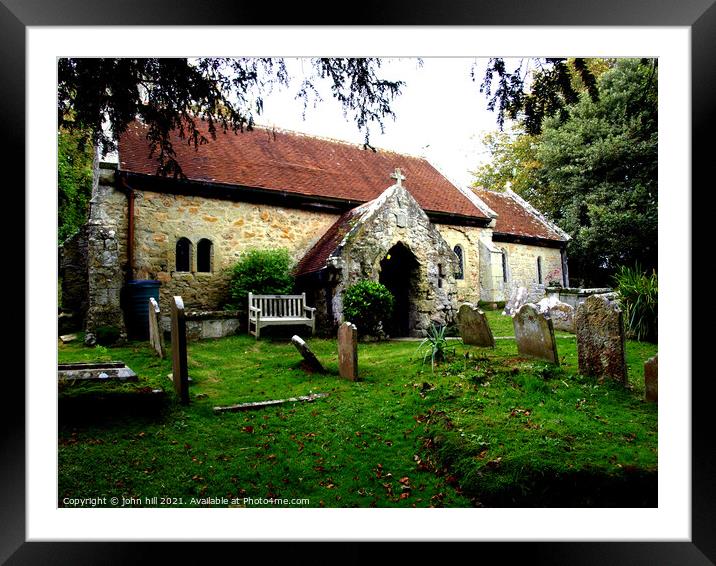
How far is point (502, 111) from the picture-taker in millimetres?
3648

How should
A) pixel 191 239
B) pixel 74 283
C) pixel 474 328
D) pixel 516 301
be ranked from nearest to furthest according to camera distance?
1. pixel 74 283
2. pixel 474 328
3. pixel 191 239
4. pixel 516 301

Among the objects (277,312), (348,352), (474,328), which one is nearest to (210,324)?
(277,312)

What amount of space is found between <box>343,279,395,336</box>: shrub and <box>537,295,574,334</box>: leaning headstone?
104 inches

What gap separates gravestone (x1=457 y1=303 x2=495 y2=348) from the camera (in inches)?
227

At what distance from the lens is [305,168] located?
9.27m

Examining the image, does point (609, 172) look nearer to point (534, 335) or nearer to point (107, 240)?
point (534, 335)

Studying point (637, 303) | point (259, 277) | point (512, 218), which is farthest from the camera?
point (512, 218)

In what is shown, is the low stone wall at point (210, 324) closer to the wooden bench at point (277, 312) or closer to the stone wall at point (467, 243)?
the wooden bench at point (277, 312)

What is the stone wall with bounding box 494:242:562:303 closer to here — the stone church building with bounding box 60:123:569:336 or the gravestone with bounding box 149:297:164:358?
the stone church building with bounding box 60:123:569:336

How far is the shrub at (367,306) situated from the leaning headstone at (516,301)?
7.14 feet

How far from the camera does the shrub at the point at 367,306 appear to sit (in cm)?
720

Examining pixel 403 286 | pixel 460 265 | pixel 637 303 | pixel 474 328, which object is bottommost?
pixel 474 328

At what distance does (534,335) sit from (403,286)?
156 inches

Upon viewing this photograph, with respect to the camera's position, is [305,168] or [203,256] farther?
[305,168]
